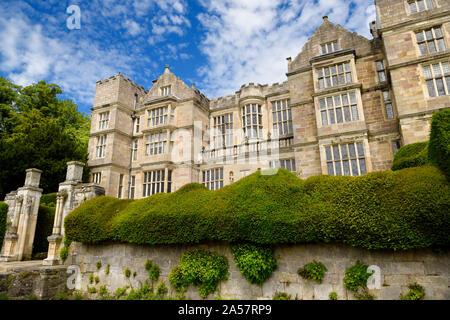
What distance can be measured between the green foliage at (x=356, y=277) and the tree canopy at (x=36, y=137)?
2034cm

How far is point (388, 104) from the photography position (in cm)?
1495

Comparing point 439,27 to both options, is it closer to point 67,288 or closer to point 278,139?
point 278,139

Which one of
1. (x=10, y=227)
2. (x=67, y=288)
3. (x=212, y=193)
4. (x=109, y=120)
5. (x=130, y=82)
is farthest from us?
(x=130, y=82)

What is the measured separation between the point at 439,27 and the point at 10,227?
24.4 m

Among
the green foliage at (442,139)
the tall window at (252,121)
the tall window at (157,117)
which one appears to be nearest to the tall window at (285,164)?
the tall window at (252,121)

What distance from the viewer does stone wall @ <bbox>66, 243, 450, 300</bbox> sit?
531 cm

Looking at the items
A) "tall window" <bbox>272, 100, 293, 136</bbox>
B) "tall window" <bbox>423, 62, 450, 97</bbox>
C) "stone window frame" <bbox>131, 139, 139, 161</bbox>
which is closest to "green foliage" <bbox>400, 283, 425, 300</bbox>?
"tall window" <bbox>423, 62, 450, 97</bbox>

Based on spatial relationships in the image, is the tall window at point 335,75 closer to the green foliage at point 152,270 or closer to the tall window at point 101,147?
the green foliage at point 152,270

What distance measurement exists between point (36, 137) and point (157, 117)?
953cm

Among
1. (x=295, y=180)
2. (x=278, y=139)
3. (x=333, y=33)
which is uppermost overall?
(x=333, y=33)

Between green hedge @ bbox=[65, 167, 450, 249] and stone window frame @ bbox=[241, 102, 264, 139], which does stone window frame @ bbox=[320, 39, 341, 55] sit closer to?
stone window frame @ bbox=[241, 102, 264, 139]

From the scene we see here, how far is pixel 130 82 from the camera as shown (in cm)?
2528
